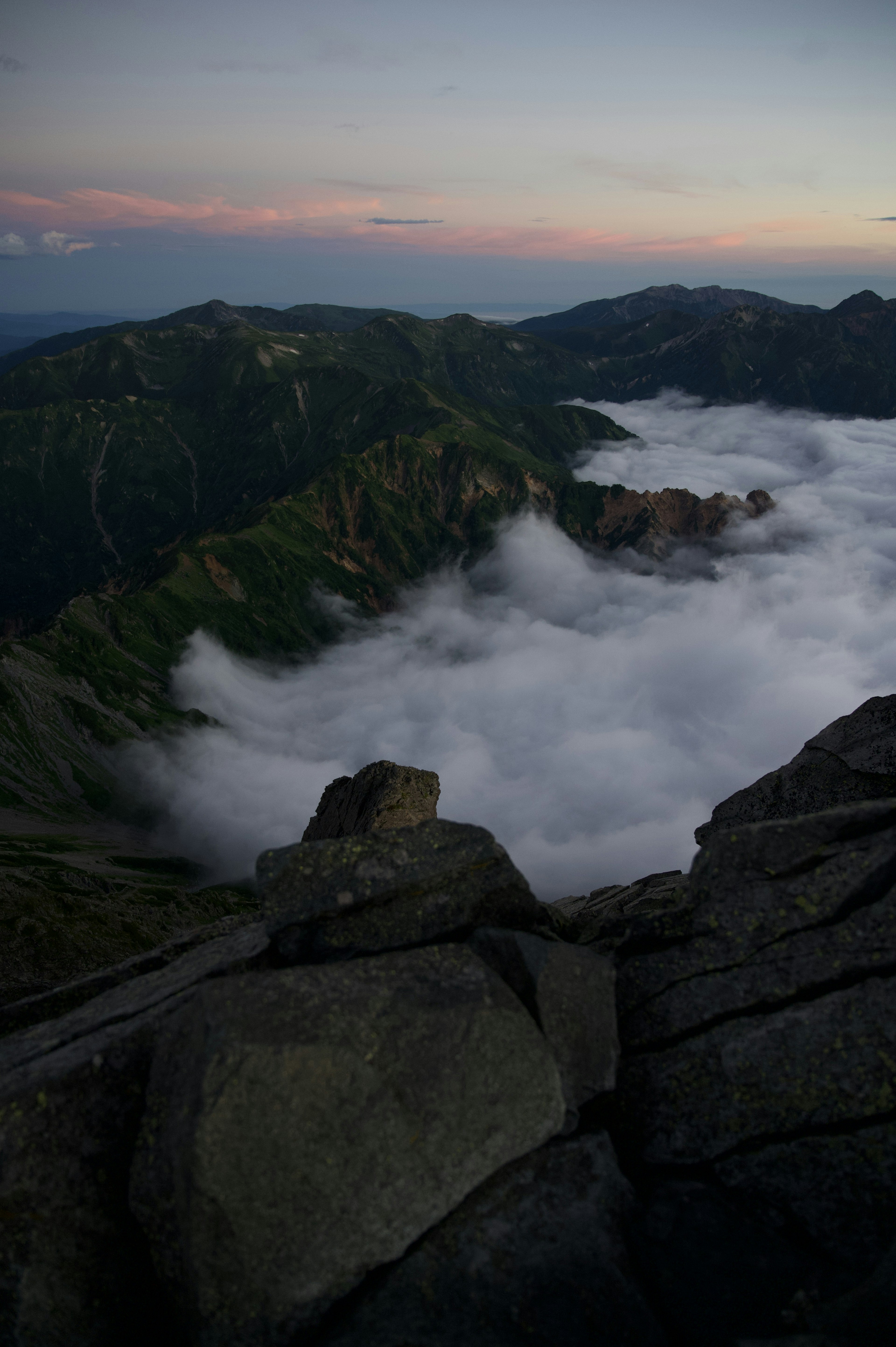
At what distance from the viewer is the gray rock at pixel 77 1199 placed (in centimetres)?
1129

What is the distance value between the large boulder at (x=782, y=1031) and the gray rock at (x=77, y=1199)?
384 inches

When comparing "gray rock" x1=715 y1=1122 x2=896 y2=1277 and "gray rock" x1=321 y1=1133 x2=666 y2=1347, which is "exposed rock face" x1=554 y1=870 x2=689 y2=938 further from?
"gray rock" x1=321 y1=1133 x2=666 y2=1347

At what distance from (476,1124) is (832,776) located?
66.7 feet

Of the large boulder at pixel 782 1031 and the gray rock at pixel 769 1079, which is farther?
the gray rock at pixel 769 1079

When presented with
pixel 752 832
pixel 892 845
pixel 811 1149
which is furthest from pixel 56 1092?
pixel 892 845

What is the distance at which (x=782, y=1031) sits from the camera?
14.0 metres

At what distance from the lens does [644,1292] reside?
37.2ft

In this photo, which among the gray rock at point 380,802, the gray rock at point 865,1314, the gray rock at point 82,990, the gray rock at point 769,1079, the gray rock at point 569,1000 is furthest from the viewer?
the gray rock at point 380,802

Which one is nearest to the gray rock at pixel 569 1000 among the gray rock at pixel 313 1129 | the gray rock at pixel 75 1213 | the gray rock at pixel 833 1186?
the gray rock at pixel 313 1129

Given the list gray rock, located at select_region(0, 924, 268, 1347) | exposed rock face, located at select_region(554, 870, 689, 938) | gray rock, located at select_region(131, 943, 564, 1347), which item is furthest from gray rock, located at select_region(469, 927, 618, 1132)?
gray rock, located at select_region(0, 924, 268, 1347)

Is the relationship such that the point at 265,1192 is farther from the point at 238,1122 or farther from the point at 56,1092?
the point at 56,1092

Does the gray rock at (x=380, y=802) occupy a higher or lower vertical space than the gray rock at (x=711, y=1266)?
lower

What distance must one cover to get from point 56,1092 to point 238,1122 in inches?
172

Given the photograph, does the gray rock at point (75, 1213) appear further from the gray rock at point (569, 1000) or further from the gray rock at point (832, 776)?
the gray rock at point (832, 776)
